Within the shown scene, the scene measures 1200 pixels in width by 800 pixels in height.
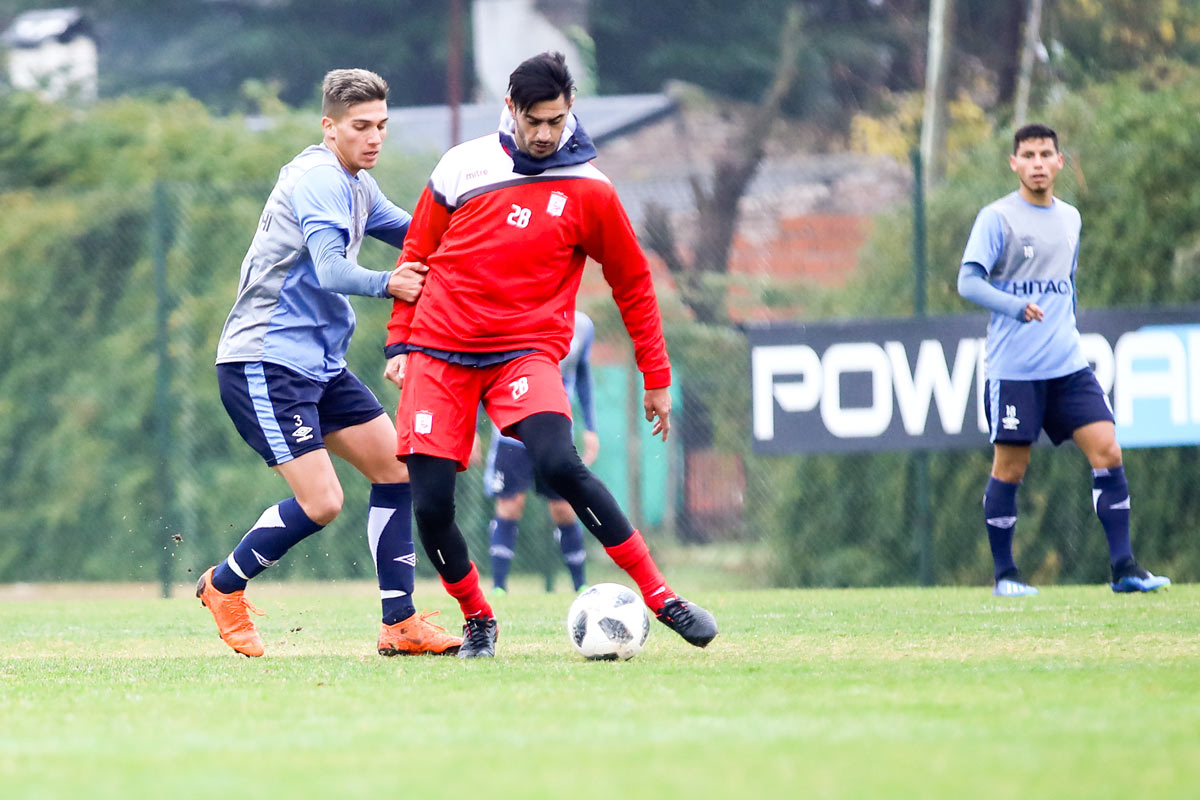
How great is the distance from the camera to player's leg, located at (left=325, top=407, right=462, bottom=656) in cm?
679

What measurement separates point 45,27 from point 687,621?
3338cm

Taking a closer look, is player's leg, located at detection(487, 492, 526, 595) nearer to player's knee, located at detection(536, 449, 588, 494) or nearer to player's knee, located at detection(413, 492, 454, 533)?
player's knee, located at detection(413, 492, 454, 533)

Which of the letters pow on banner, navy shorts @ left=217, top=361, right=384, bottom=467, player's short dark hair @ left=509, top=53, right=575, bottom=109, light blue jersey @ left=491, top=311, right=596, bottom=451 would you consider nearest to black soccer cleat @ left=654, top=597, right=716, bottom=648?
navy shorts @ left=217, top=361, right=384, bottom=467

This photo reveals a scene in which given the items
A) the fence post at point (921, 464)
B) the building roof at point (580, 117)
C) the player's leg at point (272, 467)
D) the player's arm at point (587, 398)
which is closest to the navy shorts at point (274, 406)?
the player's leg at point (272, 467)

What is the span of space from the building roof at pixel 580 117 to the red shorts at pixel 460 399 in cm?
2314

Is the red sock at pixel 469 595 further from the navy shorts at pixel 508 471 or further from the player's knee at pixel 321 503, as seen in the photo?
the navy shorts at pixel 508 471

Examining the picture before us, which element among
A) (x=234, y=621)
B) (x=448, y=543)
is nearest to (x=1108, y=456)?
(x=448, y=543)

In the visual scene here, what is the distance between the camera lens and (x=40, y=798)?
3598 millimetres

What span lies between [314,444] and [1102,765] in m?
3.75

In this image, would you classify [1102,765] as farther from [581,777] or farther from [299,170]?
[299,170]

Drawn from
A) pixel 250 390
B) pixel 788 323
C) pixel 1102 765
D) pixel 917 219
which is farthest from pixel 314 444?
pixel 917 219

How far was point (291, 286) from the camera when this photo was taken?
267 inches

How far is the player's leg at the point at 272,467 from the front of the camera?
6.75 metres

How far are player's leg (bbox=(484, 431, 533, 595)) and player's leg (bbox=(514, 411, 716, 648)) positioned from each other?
15.8ft
